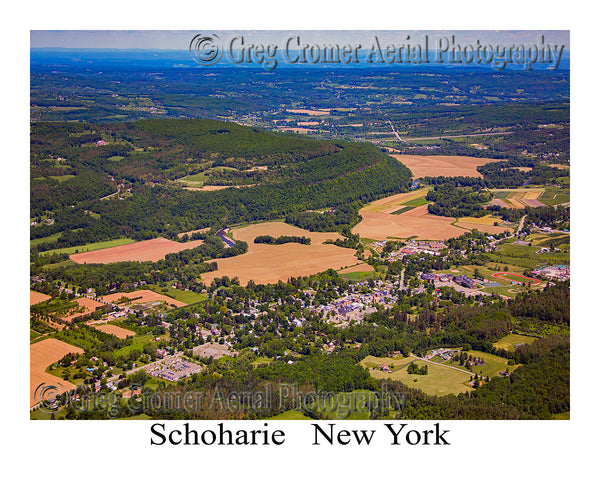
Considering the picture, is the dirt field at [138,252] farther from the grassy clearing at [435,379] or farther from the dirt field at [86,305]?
the grassy clearing at [435,379]

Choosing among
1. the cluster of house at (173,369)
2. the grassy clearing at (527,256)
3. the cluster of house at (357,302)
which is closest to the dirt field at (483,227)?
the grassy clearing at (527,256)

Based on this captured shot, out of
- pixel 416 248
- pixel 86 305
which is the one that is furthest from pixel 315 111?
pixel 86 305

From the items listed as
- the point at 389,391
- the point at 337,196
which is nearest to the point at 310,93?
the point at 337,196

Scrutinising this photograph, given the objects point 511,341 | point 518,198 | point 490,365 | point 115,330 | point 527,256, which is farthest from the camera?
point 518,198

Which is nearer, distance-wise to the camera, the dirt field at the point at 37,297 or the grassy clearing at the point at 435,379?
the grassy clearing at the point at 435,379

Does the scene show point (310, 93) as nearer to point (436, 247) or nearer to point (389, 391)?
point (436, 247)

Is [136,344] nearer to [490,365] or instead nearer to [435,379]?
[435,379]

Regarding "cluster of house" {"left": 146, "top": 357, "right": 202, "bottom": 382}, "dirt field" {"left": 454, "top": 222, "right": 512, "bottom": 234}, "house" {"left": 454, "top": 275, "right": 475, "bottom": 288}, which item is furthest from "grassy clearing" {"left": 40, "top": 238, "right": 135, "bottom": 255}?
"dirt field" {"left": 454, "top": 222, "right": 512, "bottom": 234}
